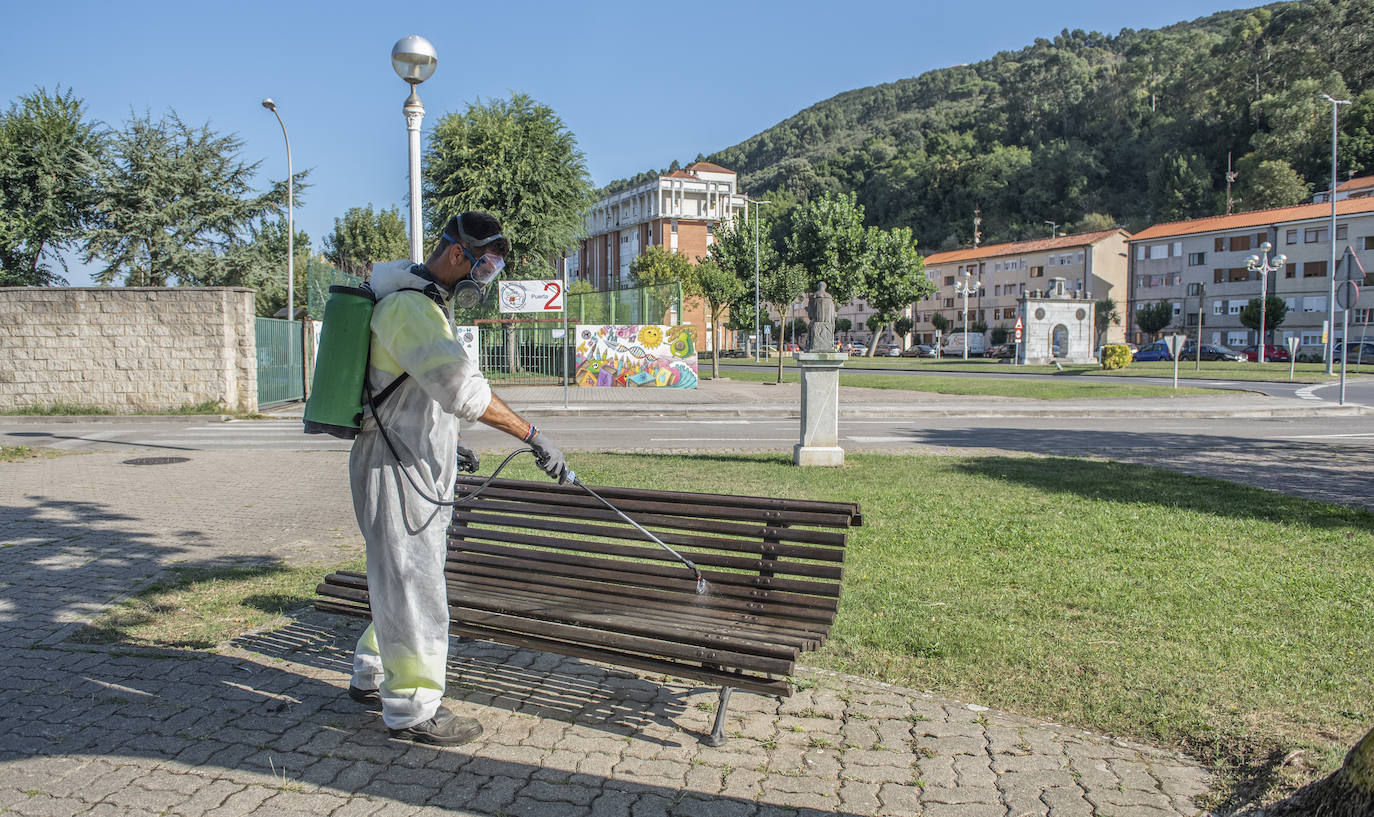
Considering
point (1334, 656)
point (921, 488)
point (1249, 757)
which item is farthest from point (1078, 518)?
point (1249, 757)

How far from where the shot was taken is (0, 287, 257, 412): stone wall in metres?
19.2

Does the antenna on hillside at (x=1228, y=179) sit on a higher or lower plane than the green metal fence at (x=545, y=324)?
higher

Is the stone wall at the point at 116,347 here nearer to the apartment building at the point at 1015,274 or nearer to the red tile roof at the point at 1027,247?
the apartment building at the point at 1015,274

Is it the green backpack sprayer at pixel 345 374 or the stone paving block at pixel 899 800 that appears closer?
the stone paving block at pixel 899 800

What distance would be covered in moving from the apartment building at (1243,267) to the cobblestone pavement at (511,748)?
66987 mm

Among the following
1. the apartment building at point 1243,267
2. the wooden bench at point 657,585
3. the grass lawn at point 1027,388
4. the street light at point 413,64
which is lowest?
the grass lawn at point 1027,388

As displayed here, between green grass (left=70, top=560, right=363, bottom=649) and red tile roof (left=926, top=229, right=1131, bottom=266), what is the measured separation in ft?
285

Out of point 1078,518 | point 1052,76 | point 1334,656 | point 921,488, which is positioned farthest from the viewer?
point 1052,76

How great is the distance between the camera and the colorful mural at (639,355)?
29500 mm

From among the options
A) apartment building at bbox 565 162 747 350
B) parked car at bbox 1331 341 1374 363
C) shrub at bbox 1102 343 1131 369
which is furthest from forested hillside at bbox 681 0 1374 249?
shrub at bbox 1102 343 1131 369

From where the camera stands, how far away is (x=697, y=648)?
3.32m

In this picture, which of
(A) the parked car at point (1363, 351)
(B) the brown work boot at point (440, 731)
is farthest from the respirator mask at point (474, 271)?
(A) the parked car at point (1363, 351)

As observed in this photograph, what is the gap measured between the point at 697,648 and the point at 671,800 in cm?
51

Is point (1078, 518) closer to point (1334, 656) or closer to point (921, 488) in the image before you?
point (921, 488)
